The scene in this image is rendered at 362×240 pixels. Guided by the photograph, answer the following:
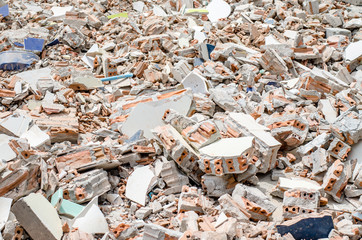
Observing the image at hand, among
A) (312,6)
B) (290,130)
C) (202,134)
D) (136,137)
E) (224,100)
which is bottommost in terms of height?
(136,137)

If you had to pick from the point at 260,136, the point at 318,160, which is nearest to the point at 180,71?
the point at 260,136

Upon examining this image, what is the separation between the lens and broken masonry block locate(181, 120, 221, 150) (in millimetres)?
4664

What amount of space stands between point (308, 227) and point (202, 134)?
5.93 feet

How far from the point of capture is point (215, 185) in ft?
14.3

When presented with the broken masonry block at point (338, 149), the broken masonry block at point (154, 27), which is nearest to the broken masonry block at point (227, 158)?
the broken masonry block at point (338, 149)

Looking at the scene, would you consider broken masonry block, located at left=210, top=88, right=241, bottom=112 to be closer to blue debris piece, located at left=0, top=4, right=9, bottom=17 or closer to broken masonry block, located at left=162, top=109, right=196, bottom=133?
broken masonry block, located at left=162, top=109, right=196, bottom=133

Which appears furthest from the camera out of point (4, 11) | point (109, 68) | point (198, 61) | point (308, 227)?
point (4, 11)

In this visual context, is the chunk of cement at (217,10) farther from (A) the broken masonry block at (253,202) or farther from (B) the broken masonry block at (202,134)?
(A) the broken masonry block at (253,202)

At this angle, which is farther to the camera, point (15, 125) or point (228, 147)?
point (15, 125)

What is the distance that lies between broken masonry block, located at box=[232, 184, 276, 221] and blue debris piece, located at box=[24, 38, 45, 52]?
608 cm

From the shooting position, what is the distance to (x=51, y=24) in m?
9.37

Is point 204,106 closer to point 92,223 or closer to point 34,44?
point 92,223

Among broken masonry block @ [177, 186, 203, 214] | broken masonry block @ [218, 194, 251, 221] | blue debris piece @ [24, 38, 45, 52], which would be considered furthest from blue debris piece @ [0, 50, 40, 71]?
broken masonry block @ [218, 194, 251, 221]

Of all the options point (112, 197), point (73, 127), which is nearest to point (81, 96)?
point (73, 127)
